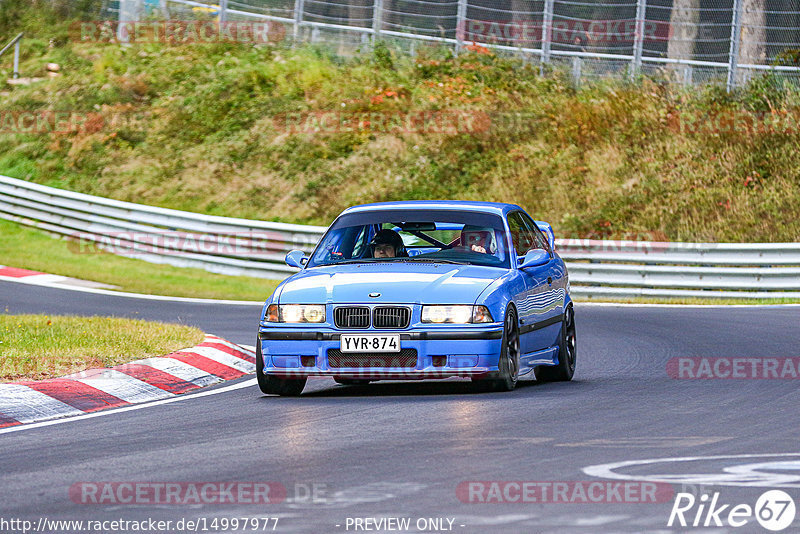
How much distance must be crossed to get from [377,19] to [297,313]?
24862 millimetres

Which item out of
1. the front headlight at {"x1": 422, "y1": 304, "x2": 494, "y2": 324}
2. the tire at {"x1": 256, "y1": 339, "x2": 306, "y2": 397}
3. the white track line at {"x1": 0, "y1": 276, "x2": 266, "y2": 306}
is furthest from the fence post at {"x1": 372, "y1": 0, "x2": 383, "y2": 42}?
the front headlight at {"x1": 422, "y1": 304, "x2": 494, "y2": 324}

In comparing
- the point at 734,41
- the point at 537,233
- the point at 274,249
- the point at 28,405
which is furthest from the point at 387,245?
the point at 734,41

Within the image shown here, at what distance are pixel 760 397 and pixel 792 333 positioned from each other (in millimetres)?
6095

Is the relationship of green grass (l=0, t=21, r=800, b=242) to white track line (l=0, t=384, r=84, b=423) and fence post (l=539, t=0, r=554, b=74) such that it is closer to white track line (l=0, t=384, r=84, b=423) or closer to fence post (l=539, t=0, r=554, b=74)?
fence post (l=539, t=0, r=554, b=74)

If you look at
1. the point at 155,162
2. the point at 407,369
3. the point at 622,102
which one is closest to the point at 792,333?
the point at 407,369

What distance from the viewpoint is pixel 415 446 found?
7770 mm

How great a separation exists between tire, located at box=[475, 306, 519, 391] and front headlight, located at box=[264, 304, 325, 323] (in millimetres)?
1262

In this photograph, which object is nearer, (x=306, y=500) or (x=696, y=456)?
(x=306, y=500)

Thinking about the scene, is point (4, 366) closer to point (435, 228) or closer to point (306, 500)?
point (435, 228)

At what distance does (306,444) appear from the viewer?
26.1ft

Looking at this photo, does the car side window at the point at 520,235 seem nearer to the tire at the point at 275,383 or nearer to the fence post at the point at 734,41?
the tire at the point at 275,383

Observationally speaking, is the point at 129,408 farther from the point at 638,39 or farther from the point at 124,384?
the point at 638,39

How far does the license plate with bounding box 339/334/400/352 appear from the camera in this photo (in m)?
9.99

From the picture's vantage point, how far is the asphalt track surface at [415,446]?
5961 millimetres
